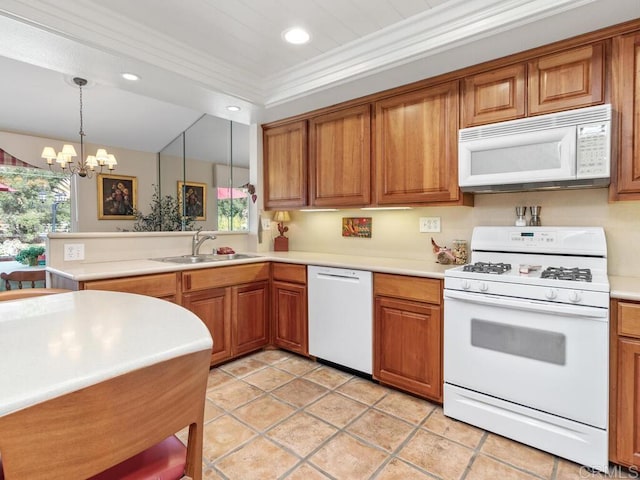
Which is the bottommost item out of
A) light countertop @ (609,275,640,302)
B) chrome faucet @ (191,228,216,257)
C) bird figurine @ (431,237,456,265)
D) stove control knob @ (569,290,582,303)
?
stove control knob @ (569,290,582,303)

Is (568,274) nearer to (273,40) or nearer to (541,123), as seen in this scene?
(541,123)

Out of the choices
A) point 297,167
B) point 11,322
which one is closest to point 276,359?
point 297,167

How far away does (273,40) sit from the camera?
2334mm

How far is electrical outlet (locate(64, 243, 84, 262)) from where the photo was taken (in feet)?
8.23

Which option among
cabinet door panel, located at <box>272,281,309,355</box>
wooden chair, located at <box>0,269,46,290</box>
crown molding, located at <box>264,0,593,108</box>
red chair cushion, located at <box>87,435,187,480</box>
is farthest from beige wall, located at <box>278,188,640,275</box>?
wooden chair, located at <box>0,269,46,290</box>

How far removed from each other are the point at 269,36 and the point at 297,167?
1.20 metres

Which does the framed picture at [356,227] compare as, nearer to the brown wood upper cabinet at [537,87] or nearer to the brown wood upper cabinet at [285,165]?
the brown wood upper cabinet at [285,165]

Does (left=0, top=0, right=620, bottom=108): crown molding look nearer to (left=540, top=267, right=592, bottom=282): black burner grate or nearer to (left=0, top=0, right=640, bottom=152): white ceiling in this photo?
(left=0, top=0, right=640, bottom=152): white ceiling

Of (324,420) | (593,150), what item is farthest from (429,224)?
(324,420)

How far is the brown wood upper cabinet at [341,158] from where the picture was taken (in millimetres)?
2824

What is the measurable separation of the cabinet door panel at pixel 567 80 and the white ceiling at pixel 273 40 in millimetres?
113

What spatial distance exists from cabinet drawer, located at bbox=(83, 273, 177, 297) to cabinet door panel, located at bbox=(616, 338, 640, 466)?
256 cm

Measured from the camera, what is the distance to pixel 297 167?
130 inches

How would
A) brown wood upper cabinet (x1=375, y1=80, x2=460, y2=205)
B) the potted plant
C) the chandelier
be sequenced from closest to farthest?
brown wood upper cabinet (x1=375, y1=80, x2=460, y2=205) < the chandelier < the potted plant
